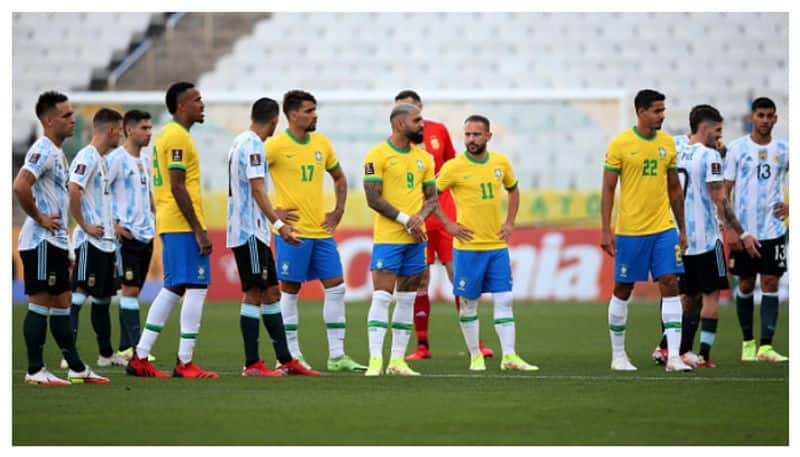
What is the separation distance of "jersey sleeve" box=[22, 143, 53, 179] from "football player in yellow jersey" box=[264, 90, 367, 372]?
1.91 m

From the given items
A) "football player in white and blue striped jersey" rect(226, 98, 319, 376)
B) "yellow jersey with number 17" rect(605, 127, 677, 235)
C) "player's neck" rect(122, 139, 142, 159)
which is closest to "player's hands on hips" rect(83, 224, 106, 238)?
"football player in white and blue striped jersey" rect(226, 98, 319, 376)

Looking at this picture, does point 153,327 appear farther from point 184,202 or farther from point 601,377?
point 601,377

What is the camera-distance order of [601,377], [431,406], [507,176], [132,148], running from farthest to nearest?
[132,148], [507,176], [601,377], [431,406]

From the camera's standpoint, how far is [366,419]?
→ 8.14 m

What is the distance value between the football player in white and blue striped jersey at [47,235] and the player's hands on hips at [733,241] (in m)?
5.96

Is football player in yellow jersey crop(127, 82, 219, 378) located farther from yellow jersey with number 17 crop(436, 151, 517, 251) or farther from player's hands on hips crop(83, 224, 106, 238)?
yellow jersey with number 17 crop(436, 151, 517, 251)

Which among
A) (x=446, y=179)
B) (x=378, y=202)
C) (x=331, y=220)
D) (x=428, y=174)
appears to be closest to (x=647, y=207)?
(x=446, y=179)

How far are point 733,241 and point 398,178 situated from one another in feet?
11.6

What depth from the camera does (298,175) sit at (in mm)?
11203

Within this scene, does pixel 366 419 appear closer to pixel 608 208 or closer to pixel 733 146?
pixel 608 208

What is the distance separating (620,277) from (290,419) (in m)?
4.08

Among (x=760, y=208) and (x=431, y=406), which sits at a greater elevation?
(x=760, y=208)

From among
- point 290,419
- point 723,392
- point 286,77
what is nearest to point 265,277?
point 290,419

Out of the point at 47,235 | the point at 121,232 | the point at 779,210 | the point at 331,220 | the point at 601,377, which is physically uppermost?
the point at 779,210
